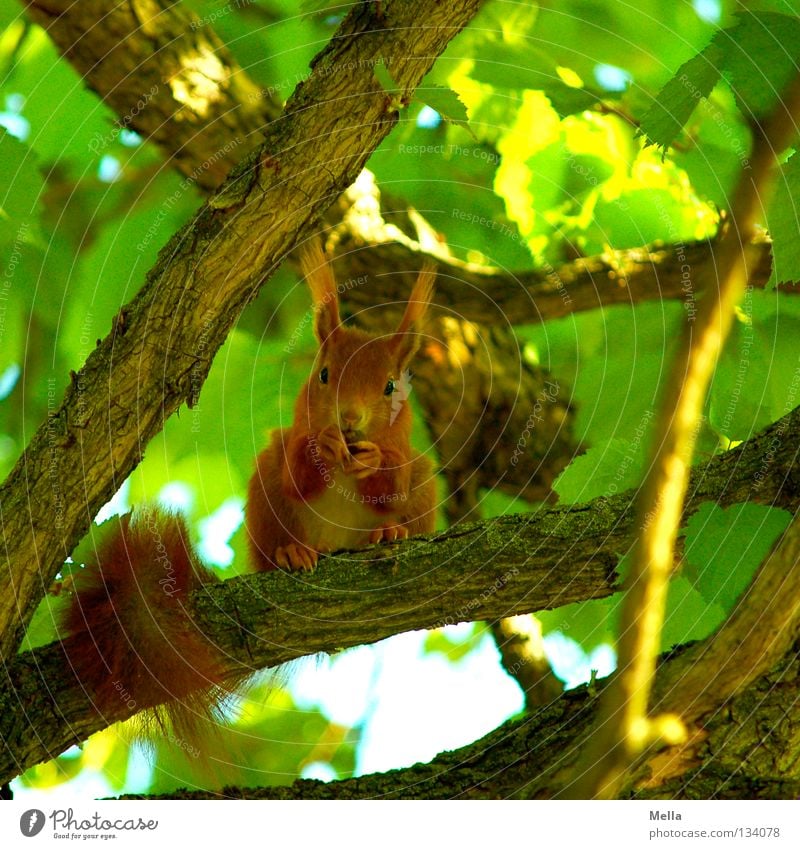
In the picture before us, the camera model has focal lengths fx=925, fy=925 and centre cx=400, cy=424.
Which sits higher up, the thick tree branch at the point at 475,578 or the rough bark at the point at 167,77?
the rough bark at the point at 167,77

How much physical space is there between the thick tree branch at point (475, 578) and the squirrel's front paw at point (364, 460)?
0.74 feet

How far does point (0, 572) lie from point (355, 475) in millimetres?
616

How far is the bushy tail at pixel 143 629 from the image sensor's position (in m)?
1.26

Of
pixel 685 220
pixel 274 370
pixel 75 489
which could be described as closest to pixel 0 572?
pixel 75 489

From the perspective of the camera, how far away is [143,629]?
1.29 meters

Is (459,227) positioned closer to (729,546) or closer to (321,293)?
(321,293)

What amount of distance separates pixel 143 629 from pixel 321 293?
0.68 metres

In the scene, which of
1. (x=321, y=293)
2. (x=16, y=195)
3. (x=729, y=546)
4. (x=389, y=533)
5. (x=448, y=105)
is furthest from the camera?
(x=321, y=293)

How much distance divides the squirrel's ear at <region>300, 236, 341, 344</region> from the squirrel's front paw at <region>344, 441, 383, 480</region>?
24cm

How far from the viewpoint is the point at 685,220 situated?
1.72 metres

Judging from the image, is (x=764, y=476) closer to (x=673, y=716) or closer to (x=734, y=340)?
(x=734, y=340)

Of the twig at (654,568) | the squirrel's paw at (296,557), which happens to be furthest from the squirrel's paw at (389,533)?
the twig at (654,568)

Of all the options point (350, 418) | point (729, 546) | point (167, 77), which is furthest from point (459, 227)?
point (729, 546)

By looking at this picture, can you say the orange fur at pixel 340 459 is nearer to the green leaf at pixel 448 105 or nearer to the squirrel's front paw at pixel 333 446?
the squirrel's front paw at pixel 333 446
